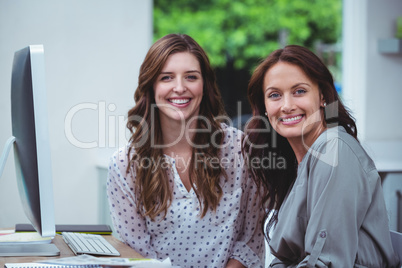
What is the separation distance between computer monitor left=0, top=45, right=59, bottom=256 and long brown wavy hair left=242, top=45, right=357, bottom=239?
2.03 ft

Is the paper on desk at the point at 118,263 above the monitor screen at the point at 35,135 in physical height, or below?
below

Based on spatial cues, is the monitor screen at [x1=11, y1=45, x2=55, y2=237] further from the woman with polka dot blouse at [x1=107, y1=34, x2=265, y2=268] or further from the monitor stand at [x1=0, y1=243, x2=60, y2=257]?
the woman with polka dot blouse at [x1=107, y1=34, x2=265, y2=268]

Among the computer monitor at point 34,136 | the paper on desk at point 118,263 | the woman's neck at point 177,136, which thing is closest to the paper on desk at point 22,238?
the computer monitor at point 34,136

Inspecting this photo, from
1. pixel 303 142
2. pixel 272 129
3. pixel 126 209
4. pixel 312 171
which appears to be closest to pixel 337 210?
pixel 312 171

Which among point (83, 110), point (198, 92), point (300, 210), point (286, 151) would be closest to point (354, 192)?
point (300, 210)

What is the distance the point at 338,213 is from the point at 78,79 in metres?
2.06

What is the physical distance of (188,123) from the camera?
1.71m

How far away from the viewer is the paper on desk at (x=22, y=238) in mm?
1422

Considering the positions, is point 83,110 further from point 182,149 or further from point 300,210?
point 300,210

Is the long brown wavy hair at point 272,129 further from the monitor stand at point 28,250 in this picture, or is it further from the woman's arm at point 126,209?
the monitor stand at point 28,250

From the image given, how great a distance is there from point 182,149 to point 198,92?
196mm

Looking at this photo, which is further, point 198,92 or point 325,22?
point 325,22

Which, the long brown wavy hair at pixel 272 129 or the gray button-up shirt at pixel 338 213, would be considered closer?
the gray button-up shirt at pixel 338 213

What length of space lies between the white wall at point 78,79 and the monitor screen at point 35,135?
5.54ft
